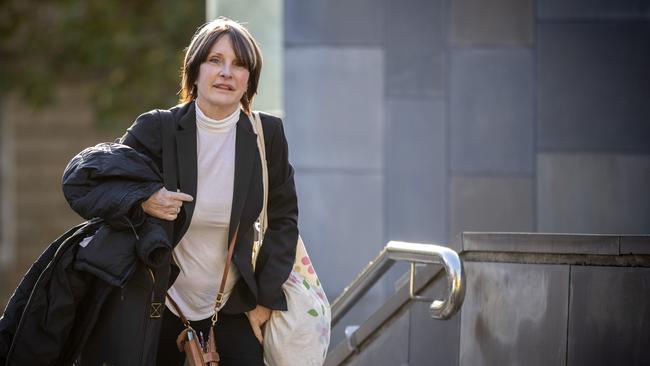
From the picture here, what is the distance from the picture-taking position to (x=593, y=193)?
351 inches

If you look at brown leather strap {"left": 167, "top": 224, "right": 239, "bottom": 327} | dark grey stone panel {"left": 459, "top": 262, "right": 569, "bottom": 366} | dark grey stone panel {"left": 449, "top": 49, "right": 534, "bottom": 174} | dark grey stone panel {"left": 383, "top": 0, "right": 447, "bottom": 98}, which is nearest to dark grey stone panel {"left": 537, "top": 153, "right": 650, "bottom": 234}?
dark grey stone panel {"left": 449, "top": 49, "right": 534, "bottom": 174}

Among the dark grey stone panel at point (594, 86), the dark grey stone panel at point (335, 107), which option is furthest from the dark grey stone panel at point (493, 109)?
the dark grey stone panel at point (335, 107)

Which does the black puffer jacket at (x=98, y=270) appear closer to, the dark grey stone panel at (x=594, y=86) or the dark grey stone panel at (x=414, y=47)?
the dark grey stone panel at (x=414, y=47)

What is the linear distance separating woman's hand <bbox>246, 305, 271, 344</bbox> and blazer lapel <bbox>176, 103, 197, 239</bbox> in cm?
41

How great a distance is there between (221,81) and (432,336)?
1905 millimetres

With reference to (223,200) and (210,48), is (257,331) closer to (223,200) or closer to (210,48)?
(223,200)

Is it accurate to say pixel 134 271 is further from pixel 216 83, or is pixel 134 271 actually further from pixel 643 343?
pixel 643 343

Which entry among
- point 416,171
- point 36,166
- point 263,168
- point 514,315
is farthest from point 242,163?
point 36,166

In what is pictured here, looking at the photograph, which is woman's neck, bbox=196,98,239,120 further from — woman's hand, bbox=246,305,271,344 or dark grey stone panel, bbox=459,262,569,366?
dark grey stone panel, bbox=459,262,569,366

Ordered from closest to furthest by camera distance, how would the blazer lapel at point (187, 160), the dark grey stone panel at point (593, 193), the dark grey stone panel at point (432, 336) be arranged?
the blazer lapel at point (187, 160) < the dark grey stone panel at point (432, 336) < the dark grey stone panel at point (593, 193)

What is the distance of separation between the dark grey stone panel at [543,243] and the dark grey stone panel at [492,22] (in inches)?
153

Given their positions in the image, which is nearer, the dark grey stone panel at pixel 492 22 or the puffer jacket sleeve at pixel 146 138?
the puffer jacket sleeve at pixel 146 138

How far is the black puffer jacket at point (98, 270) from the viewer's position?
4.20 m

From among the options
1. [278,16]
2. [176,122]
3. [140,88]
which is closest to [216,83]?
[176,122]
